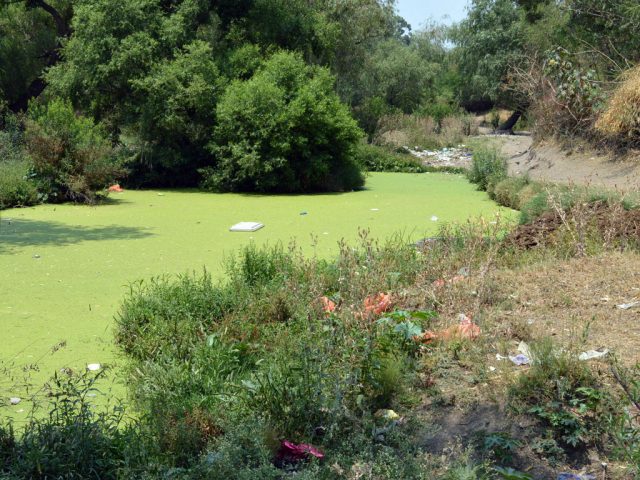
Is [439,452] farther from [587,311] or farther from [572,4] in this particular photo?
[572,4]

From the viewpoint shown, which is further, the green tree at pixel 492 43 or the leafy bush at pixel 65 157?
the green tree at pixel 492 43

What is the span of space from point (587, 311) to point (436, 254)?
168cm

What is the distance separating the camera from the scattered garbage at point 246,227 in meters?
10.3

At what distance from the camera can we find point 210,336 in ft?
16.7

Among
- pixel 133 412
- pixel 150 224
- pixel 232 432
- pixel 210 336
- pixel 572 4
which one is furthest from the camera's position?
pixel 572 4

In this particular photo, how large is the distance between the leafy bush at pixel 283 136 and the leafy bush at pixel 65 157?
2.73 metres

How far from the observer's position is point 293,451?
11.9 feet

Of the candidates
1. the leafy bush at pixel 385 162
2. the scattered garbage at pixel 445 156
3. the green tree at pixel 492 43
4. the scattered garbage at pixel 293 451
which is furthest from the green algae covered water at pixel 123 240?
the green tree at pixel 492 43

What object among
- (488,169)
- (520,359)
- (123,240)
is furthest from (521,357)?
(488,169)

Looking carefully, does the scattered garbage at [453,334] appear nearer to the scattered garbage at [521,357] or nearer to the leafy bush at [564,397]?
the scattered garbage at [521,357]

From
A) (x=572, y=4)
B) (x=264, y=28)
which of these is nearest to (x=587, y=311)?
(x=572, y=4)

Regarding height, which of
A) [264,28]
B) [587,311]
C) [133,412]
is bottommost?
[133,412]

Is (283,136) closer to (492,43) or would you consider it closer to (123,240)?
(123,240)

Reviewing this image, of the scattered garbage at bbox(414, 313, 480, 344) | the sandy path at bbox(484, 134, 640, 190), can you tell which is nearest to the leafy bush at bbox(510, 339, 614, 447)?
the scattered garbage at bbox(414, 313, 480, 344)
